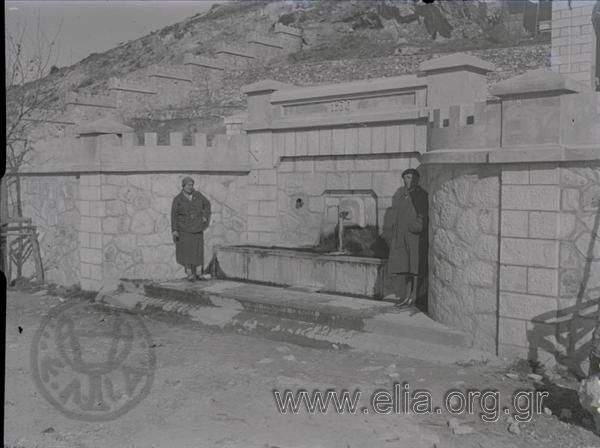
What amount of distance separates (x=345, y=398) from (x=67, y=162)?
798 centimetres

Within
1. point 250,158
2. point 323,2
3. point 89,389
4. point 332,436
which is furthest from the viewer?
point 323,2

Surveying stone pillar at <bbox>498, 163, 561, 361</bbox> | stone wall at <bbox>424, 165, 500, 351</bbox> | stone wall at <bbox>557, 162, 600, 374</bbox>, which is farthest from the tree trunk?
stone wall at <bbox>557, 162, 600, 374</bbox>

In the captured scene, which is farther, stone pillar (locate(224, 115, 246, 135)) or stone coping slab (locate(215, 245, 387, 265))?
stone pillar (locate(224, 115, 246, 135))

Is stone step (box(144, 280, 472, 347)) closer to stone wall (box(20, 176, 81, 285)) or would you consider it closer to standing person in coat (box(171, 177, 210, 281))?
standing person in coat (box(171, 177, 210, 281))

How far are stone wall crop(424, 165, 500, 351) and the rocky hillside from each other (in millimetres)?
Answer: 10841

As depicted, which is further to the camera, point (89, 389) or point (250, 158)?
point (250, 158)

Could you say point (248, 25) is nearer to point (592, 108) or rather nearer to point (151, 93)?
point (151, 93)

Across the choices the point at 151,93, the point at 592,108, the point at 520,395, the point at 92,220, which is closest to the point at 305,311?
the point at 520,395

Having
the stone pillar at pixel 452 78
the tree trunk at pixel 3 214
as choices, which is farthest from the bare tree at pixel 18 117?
the stone pillar at pixel 452 78

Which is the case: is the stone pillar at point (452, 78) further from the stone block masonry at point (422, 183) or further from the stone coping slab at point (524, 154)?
the stone coping slab at point (524, 154)

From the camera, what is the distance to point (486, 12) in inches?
1335

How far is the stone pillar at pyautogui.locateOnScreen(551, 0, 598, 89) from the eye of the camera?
1576 centimetres

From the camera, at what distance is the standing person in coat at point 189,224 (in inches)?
396

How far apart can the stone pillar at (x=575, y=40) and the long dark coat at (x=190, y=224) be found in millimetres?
10670
